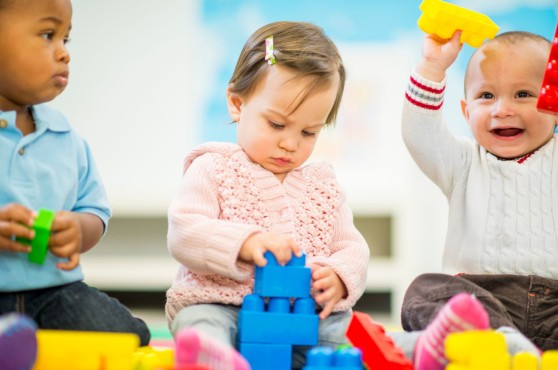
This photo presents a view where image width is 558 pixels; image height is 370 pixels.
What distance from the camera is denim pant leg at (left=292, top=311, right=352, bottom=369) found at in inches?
47.3

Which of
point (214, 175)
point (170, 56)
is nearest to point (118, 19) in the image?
point (170, 56)

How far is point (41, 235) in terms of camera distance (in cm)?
101

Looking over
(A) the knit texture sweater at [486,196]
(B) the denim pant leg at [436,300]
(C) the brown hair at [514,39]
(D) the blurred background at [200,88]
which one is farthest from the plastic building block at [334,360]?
(D) the blurred background at [200,88]

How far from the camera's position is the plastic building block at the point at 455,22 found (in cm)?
133

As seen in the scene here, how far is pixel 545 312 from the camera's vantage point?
1306mm

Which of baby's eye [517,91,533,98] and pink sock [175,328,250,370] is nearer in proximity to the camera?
pink sock [175,328,250,370]

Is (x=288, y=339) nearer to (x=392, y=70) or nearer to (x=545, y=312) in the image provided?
(x=545, y=312)

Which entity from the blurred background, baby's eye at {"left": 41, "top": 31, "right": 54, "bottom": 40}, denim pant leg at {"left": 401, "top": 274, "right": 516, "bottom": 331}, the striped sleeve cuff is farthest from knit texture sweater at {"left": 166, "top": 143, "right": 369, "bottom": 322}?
the blurred background

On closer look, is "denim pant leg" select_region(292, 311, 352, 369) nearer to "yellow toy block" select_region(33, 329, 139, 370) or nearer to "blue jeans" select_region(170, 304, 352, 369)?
"blue jeans" select_region(170, 304, 352, 369)

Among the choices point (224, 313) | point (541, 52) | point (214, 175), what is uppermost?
point (541, 52)

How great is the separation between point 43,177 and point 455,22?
767 mm

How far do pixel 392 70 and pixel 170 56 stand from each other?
3.11 ft

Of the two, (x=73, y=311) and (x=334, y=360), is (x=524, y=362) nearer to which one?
(x=334, y=360)

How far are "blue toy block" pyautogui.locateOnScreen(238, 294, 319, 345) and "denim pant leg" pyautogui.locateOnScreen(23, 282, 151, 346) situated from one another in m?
0.21
